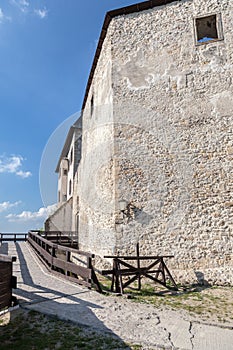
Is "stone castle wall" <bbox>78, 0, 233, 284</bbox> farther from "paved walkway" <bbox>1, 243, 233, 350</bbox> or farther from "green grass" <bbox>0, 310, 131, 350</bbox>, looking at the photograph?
"green grass" <bbox>0, 310, 131, 350</bbox>

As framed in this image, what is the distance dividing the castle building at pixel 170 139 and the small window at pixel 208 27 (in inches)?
1.4

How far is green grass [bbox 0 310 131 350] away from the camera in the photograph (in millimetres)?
2996

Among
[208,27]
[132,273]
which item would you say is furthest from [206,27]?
A: [132,273]

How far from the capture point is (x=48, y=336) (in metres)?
3.22

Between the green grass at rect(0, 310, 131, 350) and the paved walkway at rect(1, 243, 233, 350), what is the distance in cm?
18

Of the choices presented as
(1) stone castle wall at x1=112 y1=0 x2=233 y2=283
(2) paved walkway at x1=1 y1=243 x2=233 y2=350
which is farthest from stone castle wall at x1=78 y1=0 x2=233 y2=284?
(2) paved walkway at x1=1 y1=243 x2=233 y2=350

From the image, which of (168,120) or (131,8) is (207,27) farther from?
(168,120)

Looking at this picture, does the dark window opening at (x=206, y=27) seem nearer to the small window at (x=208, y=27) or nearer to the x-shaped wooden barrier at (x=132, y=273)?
the small window at (x=208, y=27)

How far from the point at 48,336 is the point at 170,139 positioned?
6077 millimetres

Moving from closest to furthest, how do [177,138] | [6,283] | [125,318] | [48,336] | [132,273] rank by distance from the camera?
[48,336], [6,283], [125,318], [132,273], [177,138]

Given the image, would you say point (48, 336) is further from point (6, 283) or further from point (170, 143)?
point (170, 143)

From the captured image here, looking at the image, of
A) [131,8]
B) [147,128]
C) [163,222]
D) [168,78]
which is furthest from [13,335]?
[131,8]

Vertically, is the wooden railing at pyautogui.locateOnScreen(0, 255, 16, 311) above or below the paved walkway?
above

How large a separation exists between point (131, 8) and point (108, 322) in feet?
30.8
